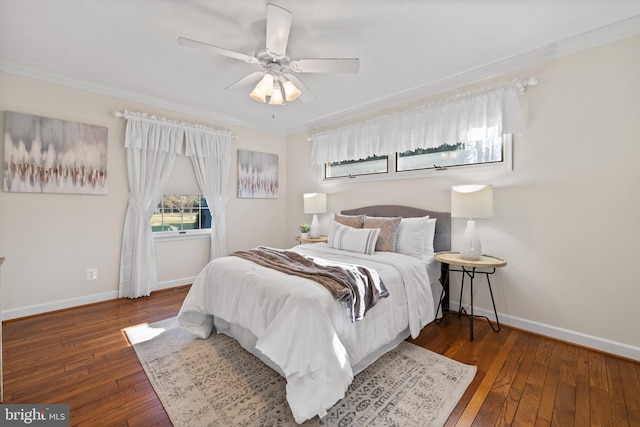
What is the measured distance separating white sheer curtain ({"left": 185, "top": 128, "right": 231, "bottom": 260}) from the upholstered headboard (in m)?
2.29

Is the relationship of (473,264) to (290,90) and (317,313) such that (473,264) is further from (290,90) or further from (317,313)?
(290,90)

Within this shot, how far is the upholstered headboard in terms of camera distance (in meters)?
3.11

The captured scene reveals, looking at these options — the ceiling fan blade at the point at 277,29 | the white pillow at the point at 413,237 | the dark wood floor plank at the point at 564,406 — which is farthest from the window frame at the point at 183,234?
the dark wood floor plank at the point at 564,406

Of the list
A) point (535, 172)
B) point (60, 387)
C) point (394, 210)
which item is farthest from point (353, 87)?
point (60, 387)

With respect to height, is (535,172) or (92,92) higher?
(92,92)

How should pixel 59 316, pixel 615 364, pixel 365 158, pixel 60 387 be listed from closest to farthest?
pixel 60 387, pixel 615 364, pixel 59 316, pixel 365 158

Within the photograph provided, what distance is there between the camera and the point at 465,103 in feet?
9.63

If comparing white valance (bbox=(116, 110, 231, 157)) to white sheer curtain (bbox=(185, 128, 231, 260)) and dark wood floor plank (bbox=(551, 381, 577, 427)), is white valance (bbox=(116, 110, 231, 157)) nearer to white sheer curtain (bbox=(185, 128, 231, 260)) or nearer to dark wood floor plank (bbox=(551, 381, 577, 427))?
white sheer curtain (bbox=(185, 128, 231, 260))

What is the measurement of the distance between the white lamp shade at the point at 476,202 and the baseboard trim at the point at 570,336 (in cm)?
112

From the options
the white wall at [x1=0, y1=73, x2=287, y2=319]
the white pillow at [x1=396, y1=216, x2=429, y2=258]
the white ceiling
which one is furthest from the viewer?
the white pillow at [x1=396, y1=216, x2=429, y2=258]

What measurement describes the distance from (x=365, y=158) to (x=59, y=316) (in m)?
4.10

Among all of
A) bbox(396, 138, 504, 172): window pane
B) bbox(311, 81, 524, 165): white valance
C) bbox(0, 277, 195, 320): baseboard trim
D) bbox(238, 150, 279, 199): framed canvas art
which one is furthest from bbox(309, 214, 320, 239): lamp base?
bbox(0, 277, 195, 320): baseboard trim

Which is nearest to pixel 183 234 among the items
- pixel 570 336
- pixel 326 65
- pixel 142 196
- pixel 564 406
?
pixel 142 196

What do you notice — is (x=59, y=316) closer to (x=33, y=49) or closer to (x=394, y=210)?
(x=33, y=49)
